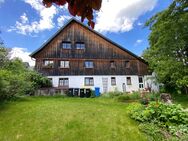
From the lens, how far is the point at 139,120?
889 cm

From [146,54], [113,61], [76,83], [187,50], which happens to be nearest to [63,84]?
[76,83]

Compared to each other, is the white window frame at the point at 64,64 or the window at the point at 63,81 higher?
the white window frame at the point at 64,64

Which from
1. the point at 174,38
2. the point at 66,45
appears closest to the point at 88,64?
the point at 66,45

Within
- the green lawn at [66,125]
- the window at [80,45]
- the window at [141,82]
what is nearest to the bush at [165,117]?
the green lawn at [66,125]

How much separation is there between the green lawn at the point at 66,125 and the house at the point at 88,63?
13.4 meters

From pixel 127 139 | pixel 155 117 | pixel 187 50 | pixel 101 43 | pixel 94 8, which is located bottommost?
pixel 127 139

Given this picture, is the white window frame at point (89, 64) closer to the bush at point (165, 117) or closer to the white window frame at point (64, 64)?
the white window frame at point (64, 64)

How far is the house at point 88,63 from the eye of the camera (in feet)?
79.0

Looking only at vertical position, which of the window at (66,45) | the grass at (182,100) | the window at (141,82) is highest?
the window at (66,45)

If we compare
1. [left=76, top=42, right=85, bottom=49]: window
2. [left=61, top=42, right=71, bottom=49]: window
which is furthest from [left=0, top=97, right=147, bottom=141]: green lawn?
[left=76, top=42, right=85, bottom=49]: window

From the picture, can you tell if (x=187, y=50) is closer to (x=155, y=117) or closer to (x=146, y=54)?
(x=146, y=54)

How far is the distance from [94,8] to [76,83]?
74.1 ft

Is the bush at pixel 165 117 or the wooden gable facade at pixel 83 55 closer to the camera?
the bush at pixel 165 117

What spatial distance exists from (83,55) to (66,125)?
1767 centimetres
